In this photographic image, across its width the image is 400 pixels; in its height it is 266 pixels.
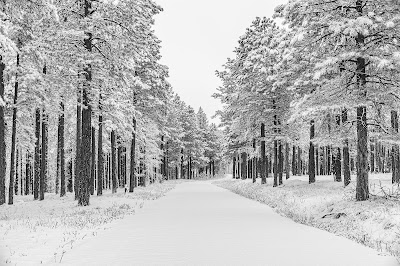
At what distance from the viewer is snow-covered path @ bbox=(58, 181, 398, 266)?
7.23 meters

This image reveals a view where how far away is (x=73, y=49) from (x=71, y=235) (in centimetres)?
1097

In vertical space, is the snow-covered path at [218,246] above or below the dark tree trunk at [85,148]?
below

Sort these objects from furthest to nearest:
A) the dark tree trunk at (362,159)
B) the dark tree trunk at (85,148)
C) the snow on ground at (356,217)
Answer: the dark tree trunk at (85,148) < the dark tree trunk at (362,159) < the snow on ground at (356,217)

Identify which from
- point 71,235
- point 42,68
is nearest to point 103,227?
point 71,235

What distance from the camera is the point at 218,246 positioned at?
28.5 ft

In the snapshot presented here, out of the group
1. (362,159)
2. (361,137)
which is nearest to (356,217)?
(362,159)

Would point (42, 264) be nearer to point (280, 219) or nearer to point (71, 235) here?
point (71, 235)

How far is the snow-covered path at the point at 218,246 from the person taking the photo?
7227 millimetres

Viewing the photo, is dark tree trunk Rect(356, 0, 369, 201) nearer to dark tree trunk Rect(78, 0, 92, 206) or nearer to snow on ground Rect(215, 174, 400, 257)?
snow on ground Rect(215, 174, 400, 257)

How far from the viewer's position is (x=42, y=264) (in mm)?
6805

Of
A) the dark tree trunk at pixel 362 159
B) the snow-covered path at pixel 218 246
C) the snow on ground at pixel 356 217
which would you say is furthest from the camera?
the dark tree trunk at pixel 362 159

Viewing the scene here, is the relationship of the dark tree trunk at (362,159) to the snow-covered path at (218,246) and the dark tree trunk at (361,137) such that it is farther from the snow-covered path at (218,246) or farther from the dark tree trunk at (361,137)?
the snow-covered path at (218,246)

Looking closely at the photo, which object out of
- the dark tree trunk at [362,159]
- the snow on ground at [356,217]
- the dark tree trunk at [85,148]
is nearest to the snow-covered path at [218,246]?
the snow on ground at [356,217]

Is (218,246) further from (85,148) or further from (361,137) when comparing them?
(85,148)
